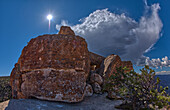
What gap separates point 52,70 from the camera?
510cm

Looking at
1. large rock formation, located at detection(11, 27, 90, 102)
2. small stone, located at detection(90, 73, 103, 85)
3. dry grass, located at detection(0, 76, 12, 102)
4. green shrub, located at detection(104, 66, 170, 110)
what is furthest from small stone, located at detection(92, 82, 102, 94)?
dry grass, located at detection(0, 76, 12, 102)

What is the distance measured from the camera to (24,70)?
18.3 ft

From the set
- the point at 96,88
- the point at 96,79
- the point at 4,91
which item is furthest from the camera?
the point at 4,91

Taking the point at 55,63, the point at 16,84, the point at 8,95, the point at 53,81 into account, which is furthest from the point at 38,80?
the point at 8,95

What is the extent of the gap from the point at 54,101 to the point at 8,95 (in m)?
22.0

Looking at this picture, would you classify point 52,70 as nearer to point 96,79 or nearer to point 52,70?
point 52,70

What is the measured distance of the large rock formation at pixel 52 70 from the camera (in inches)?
192

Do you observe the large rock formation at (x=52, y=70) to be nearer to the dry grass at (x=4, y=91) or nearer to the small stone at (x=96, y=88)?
the small stone at (x=96, y=88)

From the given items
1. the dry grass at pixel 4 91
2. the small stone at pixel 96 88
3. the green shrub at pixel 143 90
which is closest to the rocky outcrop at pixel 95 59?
the small stone at pixel 96 88

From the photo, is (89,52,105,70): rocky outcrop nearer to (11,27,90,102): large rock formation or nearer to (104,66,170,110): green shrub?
(11,27,90,102): large rock formation

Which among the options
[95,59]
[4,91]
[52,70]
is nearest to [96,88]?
[52,70]

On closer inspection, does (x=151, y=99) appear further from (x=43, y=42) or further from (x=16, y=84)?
(x=16, y=84)

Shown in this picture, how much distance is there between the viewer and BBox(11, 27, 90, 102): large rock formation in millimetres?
4875

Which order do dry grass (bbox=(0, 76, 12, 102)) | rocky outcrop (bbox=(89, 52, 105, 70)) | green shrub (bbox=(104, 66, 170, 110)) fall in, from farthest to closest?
dry grass (bbox=(0, 76, 12, 102)) < rocky outcrop (bbox=(89, 52, 105, 70)) < green shrub (bbox=(104, 66, 170, 110))
